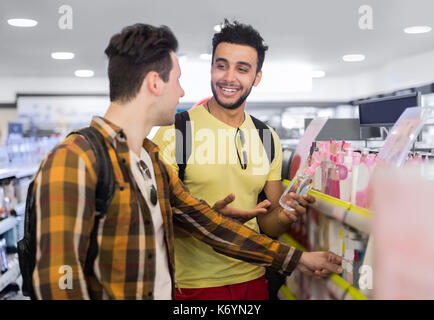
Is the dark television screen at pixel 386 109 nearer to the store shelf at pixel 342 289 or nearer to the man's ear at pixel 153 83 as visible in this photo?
the store shelf at pixel 342 289

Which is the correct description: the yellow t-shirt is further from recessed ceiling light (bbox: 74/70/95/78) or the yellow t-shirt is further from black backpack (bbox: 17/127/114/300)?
recessed ceiling light (bbox: 74/70/95/78)

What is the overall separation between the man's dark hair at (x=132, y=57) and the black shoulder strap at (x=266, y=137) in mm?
826

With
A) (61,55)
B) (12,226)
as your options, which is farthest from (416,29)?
(12,226)

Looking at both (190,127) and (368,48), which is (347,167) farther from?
(368,48)

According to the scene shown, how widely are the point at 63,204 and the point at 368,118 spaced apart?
193 cm

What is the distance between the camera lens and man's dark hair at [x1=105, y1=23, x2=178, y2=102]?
1.33m

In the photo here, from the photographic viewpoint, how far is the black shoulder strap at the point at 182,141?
6.39 feet

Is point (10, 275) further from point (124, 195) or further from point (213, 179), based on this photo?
point (124, 195)

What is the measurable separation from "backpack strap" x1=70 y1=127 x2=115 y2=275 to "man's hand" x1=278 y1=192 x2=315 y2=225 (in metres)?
0.87

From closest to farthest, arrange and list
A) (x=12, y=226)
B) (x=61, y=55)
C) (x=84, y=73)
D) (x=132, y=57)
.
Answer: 1. (x=132, y=57)
2. (x=12, y=226)
3. (x=61, y=55)
4. (x=84, y=73)

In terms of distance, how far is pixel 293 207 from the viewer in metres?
1.90

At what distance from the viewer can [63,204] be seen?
3.66 ft

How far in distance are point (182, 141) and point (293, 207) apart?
20.5 inches

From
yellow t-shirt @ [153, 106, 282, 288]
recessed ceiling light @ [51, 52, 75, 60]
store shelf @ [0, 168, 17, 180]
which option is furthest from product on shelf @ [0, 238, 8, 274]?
yellow t-shirt @ [153, 106, 282, 288]
